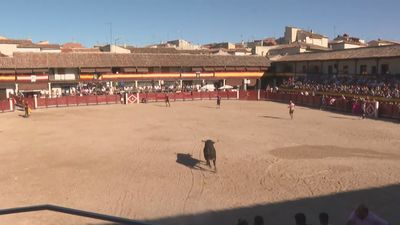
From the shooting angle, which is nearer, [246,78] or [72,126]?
[72,126]

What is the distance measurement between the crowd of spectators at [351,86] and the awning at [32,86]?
2685 centimetres

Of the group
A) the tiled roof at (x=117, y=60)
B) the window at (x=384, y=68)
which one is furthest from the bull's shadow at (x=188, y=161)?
the tiled roof at (x=117, y=60)

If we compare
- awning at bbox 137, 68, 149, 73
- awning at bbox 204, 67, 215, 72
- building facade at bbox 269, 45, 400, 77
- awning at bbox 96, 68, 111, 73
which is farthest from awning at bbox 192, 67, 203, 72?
awning at bbox 96, 68, 111, 73

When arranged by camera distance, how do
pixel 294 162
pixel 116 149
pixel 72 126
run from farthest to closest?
1. pixel 72 126
2. pixel 116 149
3. pixel 294 162

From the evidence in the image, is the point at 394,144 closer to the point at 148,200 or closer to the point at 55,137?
the point at 148,200

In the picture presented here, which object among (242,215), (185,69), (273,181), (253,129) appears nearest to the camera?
(242,215)

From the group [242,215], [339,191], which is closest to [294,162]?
[339,191]

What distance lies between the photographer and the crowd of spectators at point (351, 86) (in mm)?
34350

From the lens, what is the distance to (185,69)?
55844 mm

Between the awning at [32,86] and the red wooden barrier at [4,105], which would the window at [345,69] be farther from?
the red wooden barrier at [4,105]

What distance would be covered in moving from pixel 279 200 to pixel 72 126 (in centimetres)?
1846

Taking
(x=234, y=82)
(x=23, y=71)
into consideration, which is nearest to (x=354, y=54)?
(x=234, y=82)

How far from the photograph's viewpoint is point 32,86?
47.7m

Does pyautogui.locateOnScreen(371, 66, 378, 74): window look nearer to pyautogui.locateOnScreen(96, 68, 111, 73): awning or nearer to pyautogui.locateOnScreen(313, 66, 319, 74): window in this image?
pyautogui.locateOnScreen(313, 66, 319, 74): window
